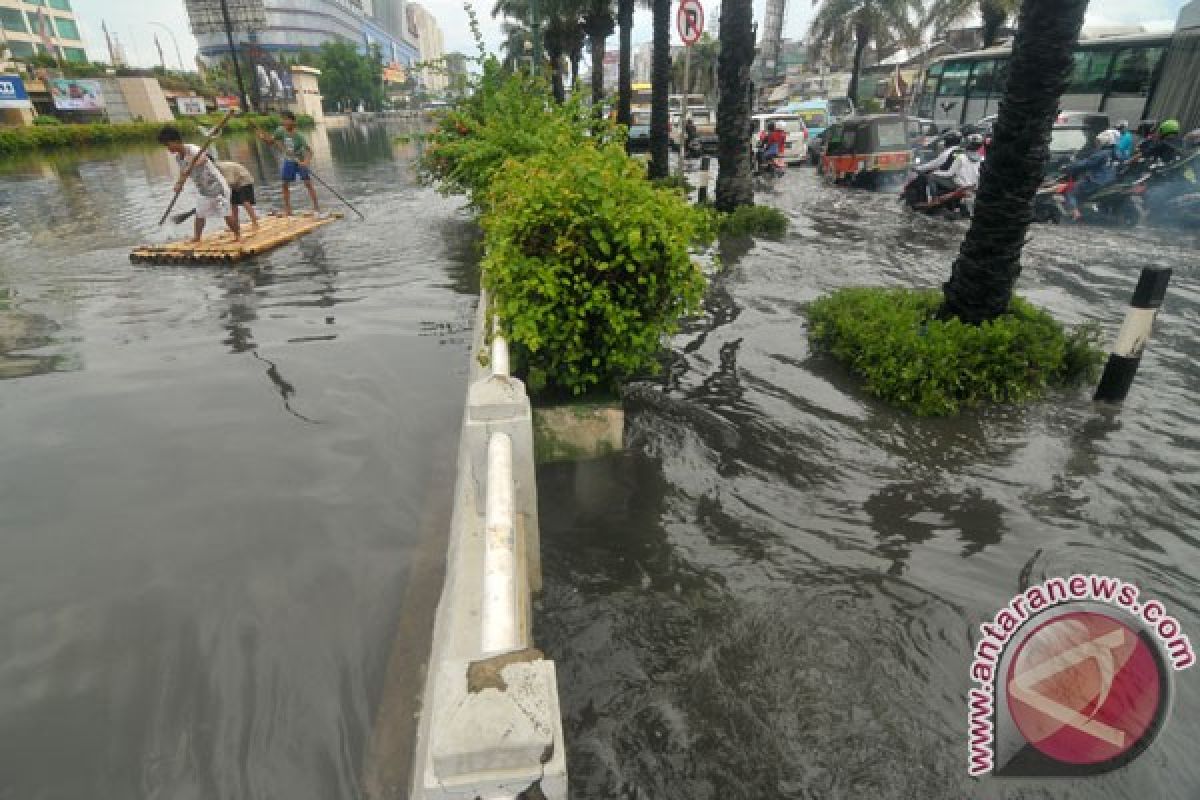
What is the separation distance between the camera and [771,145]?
21.2 metres

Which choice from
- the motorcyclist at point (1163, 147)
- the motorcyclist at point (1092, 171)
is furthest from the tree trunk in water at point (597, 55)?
the motorcyclist at point (1163, 147)

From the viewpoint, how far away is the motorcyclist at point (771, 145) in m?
21.1


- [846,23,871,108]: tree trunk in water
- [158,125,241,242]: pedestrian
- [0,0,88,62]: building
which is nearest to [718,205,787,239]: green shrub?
[158,125,241,242]: pedestrian

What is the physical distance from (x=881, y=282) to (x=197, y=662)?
879cm

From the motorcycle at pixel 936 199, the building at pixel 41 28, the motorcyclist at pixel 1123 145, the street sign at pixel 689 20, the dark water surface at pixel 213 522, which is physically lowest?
the dark water surface at pixel 213 522

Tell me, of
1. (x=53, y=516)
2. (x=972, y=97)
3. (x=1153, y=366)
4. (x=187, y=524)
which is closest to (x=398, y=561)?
(x=187, y=524)

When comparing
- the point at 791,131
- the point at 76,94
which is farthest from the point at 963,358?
the point at 76,94

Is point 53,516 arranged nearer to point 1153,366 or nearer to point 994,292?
point 994,292

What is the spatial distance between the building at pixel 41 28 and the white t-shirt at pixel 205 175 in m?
76.0

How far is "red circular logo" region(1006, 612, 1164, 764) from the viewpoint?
1887mm

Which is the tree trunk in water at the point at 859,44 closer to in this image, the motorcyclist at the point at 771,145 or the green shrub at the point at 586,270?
the motorcyclist at the point at 771,145

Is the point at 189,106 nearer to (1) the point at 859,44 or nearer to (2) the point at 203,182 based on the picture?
(1) the point at 859,44

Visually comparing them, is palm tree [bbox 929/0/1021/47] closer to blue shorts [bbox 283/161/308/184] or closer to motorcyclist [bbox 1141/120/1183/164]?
motorcyclist [bbox 1141/120/1183/164]

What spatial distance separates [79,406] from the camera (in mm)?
5801
